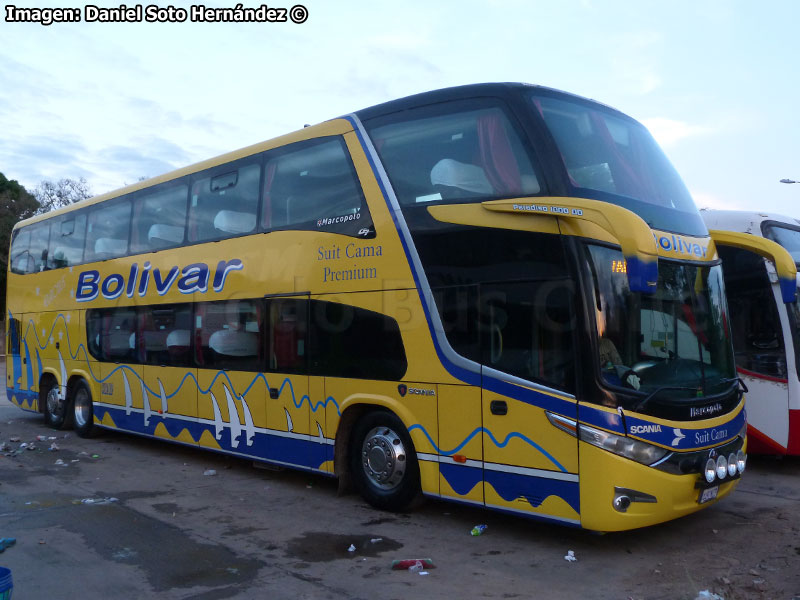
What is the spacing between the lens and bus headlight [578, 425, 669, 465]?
5863mm

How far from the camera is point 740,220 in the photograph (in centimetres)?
1029

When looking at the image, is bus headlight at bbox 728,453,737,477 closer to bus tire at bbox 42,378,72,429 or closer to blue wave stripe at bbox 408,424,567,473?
blue wave stripe at bbox 408,424,567,473

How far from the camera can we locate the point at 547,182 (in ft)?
20.9

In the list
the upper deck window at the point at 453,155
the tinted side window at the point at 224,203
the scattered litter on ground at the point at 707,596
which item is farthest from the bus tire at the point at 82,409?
the scattered litter on ground at the point at 707,596

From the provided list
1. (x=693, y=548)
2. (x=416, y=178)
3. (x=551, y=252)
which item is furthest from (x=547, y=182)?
(x=693, y=548)

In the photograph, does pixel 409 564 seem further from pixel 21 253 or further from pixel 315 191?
pixel 21 253

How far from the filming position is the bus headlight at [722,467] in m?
6.37

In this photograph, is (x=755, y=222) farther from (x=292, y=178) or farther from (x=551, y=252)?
(x=292, y=178)

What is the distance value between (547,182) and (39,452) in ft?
31.7

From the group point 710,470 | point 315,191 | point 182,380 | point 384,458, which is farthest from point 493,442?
point 182,380

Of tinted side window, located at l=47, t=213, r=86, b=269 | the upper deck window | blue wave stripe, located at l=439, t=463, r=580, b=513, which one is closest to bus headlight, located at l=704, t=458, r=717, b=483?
blue wave stripe, located at l=439, t=463, r=580, b=513

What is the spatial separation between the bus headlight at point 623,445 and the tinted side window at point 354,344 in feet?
7.16

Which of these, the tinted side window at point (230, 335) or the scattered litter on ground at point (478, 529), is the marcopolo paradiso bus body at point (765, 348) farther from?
the tinted side window at point (230, 335)

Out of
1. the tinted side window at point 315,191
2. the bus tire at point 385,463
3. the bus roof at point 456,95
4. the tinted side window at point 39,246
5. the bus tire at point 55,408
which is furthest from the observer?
the tinted side window at point 39,246
